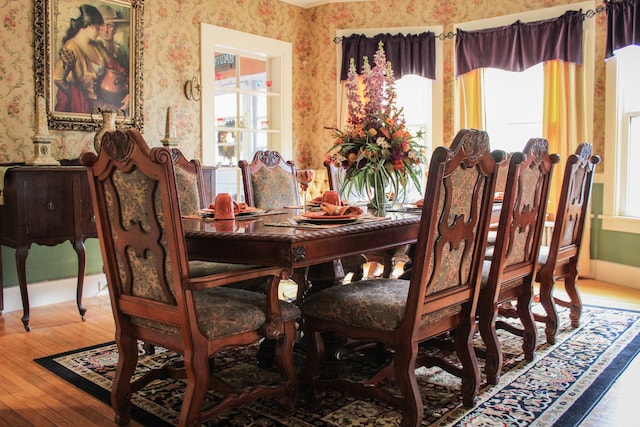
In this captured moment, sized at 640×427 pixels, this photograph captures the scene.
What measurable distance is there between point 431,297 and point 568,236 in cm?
161

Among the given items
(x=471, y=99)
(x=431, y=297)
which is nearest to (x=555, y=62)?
(x=471, y=99)

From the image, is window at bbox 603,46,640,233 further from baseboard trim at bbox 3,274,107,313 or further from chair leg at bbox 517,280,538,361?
baseboard trim at bbox 3,274,107,313

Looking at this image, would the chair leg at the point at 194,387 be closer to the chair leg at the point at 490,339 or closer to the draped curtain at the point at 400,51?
the chair leg at the point at 490,339

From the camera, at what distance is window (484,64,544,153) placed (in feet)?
17.5

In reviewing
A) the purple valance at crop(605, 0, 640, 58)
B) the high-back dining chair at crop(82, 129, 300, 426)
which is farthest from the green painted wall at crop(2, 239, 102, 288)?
the purple valance at crop(605, 0, 640, 58)

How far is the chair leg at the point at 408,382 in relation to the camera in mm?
2062

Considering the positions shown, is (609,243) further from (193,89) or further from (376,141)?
(193,89)

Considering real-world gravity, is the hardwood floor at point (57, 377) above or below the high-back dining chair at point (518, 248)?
below

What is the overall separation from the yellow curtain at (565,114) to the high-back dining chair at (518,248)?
7.25 feet

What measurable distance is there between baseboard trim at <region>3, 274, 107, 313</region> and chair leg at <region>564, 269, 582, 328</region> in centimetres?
339

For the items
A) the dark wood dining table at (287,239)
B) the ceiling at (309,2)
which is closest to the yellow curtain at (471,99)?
the ceiling at (309,2)

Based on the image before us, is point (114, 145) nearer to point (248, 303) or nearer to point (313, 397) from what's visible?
point (248, 303)

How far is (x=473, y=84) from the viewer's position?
18.1 ft

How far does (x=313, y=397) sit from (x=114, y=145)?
4.09 feet
